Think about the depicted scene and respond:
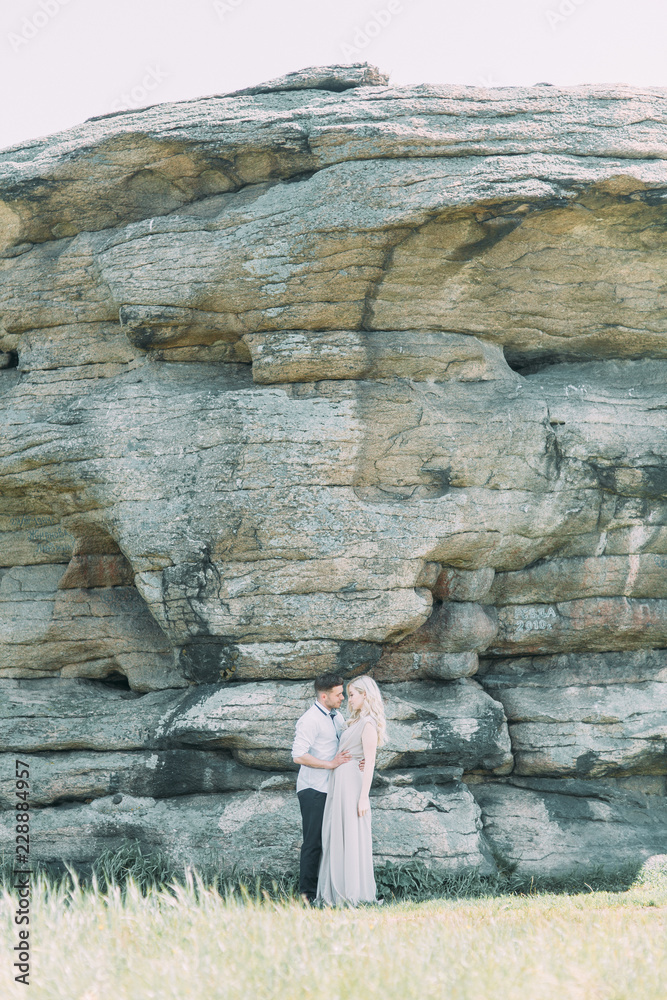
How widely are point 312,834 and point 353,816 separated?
612 millimetres

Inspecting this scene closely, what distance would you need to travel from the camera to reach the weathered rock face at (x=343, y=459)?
12.9 m

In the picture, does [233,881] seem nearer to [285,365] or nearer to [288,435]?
[288,435]

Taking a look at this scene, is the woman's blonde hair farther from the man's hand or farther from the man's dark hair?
the man's hand

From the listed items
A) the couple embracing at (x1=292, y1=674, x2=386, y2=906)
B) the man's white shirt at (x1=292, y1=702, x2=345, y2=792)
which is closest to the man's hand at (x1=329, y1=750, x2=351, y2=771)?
the couple embracing at (x1=292, y1=674, x2=386, y2=906)

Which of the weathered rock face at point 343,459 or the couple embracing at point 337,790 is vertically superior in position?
the weathered rock face at point 343,459

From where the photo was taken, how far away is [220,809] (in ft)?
41.4

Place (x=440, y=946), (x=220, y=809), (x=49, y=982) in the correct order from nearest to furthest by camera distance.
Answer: (x=49, y=982) < (x=440, y=946) < (x=220, y=809)

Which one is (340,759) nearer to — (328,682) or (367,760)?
(367,760)

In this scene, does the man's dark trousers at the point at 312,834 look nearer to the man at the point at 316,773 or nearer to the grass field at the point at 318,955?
the man at the point at 316,773

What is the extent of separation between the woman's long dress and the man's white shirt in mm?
148

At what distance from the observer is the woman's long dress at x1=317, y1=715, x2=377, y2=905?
10180mm

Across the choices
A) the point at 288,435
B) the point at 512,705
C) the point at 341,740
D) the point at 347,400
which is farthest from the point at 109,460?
the point at 512,705

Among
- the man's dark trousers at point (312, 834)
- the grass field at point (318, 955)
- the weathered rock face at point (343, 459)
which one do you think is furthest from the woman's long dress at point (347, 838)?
the weathered rock face at point (343, 459)

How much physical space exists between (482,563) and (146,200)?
8.13 meters
